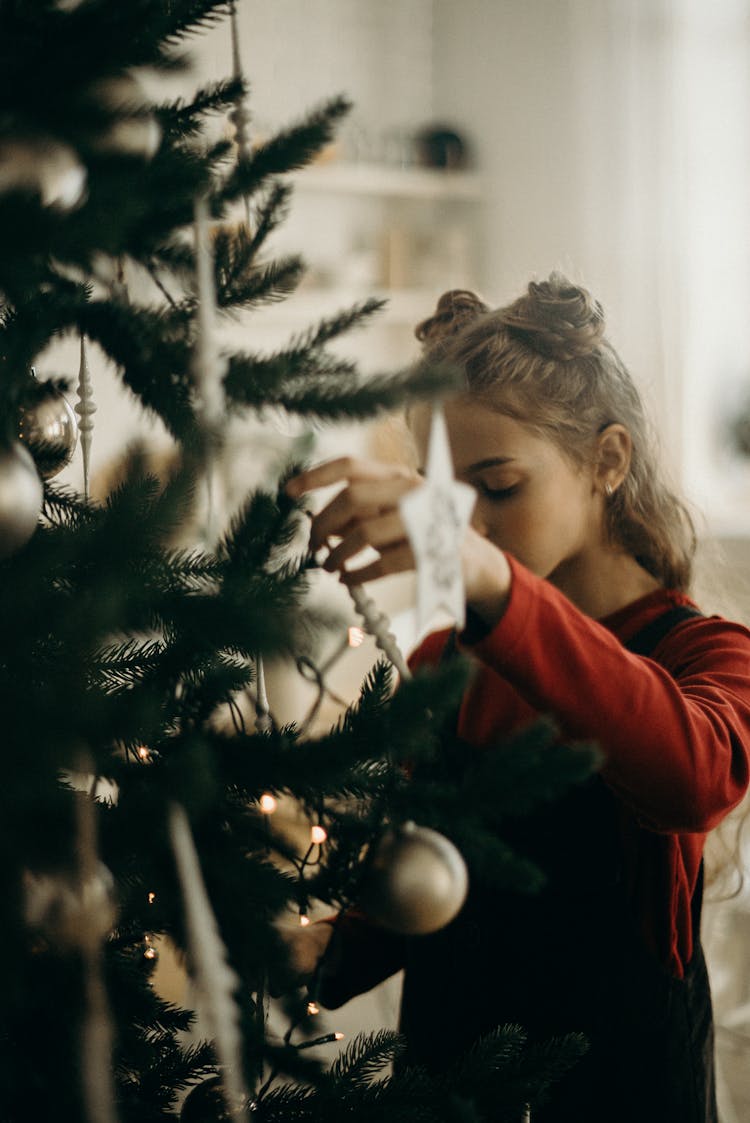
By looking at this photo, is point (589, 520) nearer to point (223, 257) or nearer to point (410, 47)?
point (223, 257)

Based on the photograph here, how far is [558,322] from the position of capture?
1.07 meters

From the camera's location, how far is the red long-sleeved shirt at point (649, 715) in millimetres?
702

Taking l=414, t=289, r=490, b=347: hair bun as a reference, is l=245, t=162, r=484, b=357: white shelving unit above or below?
below

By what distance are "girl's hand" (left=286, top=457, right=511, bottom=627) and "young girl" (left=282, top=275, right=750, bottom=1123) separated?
0.60 ft

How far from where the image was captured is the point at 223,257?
24.6 inches

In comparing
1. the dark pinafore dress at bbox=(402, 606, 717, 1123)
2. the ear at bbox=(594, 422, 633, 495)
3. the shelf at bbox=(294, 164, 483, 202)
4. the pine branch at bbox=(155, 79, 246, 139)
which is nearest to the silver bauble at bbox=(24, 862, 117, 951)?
the pine branch at bbox=(155, 79, 246, 139)

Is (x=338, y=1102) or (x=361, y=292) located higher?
(x=338, y=1102)

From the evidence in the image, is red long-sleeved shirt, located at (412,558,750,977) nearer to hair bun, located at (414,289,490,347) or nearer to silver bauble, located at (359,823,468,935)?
silver bauble, located at (359,823,468,935)

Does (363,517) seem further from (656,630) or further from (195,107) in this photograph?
(656,630)

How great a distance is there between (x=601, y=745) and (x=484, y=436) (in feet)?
1.14

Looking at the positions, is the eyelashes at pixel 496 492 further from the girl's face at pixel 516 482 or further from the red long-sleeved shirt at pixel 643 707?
the red long-sleeved shirt at pixel 643 707

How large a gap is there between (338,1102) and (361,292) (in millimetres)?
3052

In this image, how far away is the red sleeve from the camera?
70cm

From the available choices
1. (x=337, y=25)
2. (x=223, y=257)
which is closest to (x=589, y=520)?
(x=223, y=257)
